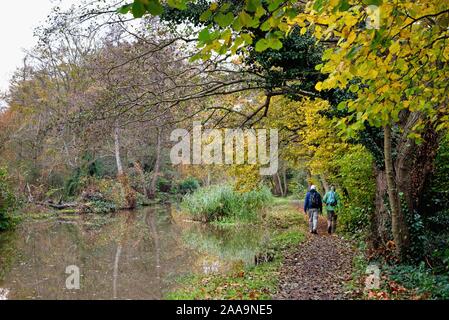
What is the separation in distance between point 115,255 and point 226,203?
802 centimetres

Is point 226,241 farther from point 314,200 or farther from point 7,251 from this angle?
point 7,251

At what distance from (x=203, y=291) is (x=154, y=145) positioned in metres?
27.8

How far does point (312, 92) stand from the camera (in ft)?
32.6

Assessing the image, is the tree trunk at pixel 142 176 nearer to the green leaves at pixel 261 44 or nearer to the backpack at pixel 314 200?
the backpack at pixel 314 200

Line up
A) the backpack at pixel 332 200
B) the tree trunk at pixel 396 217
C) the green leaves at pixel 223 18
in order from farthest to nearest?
1. the backpack at pixel 332 200
2. the tree trunk at pixel 396 217
3. the green leaves at pixel 223 18

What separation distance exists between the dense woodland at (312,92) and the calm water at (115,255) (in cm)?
216

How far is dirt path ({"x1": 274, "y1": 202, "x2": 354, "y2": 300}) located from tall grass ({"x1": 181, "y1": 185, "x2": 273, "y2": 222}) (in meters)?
6.69

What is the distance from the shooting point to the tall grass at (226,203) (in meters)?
19.4

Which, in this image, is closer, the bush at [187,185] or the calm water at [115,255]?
the calm water at [115,255]

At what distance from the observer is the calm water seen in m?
8.73

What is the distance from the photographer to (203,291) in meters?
7.41

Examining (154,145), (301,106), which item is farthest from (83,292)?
(154,145)

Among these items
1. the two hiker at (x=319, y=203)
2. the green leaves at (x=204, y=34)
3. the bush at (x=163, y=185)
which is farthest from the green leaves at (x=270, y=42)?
the bush at (x=163, y=185)
